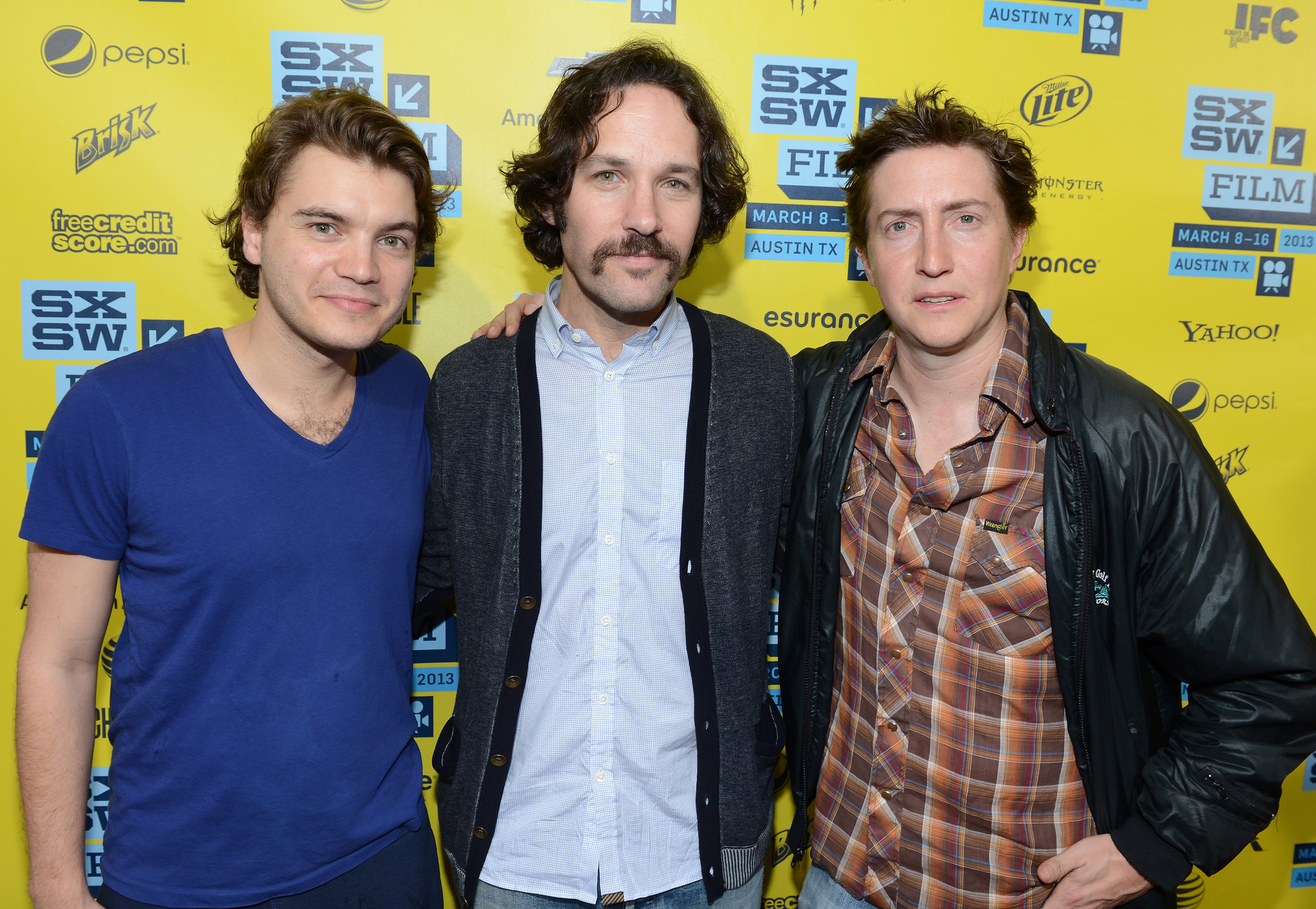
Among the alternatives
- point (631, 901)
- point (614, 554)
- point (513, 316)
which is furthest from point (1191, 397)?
point (631, 901)

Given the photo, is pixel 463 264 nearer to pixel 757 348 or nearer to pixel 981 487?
pixel 757 348

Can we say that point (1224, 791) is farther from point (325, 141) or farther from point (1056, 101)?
point (325, 141)

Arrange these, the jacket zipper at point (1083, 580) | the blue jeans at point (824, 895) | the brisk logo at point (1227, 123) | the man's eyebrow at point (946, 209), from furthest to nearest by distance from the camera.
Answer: the brisk logo at point (1227, 123)
the blue jeans at point (824, 895)
the man's eyebrow at point (946, 209)
the jacket zipper at point (1083, 580)

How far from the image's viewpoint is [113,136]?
2.16 m

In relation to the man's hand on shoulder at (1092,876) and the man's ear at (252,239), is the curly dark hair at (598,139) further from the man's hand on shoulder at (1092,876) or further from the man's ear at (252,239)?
the man's hand on shoulder at (1092,876)

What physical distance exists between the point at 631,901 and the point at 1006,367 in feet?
4.48

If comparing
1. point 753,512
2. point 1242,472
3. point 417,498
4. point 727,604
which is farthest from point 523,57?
point 1242,472

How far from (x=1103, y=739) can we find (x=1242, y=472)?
157cm

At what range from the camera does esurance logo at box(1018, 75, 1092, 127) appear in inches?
93.5

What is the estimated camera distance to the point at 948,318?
159cm

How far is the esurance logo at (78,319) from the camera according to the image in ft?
7.17

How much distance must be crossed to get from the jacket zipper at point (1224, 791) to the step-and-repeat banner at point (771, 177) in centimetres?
127

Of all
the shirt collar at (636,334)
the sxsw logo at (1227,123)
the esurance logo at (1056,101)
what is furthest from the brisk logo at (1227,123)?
the shirt collar at (636,334)

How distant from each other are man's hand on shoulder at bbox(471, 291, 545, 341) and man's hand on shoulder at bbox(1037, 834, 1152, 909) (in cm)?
164
